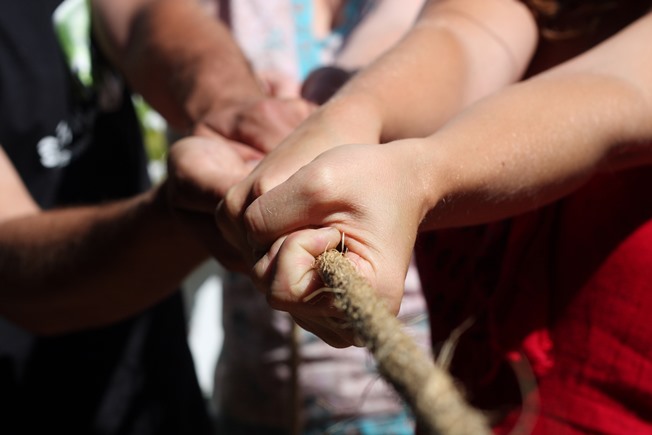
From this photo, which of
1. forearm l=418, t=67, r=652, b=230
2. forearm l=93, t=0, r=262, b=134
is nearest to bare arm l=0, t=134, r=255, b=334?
forearm l=93, t=0, r=262, b=134

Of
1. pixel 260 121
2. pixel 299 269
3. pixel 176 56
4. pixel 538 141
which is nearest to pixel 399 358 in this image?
pixel 299 269

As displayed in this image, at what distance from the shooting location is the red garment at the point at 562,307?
595mm

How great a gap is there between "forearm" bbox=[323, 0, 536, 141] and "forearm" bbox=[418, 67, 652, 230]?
72 millimetres

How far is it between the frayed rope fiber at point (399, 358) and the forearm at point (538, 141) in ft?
0.36

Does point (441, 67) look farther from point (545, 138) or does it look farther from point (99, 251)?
point (99, 251)

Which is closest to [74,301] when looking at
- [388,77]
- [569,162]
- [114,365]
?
[114,365]

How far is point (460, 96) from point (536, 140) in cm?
14

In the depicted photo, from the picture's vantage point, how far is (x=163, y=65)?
3.36 feet

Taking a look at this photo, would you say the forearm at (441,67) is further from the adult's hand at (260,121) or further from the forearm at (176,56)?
the forearm at (176,56)

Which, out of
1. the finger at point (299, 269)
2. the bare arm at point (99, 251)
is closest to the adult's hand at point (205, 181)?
the bare arm at point (99, 251)

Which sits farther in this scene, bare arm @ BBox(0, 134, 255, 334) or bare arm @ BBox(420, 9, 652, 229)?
bare arm @ BBox(0, 134, 255, 334)

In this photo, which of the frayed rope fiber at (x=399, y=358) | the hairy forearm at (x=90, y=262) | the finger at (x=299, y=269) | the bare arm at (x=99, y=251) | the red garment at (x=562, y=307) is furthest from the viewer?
the hairy forearm at (x=90, y=262)

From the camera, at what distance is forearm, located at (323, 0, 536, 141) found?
2.00 feet

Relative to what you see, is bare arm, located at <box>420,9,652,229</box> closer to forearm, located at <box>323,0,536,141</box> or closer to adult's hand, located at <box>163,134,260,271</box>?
forearm, located at <box>323,0,536,141</box>
